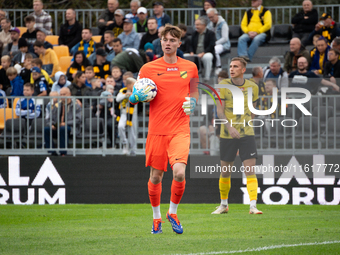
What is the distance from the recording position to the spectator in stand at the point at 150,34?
15.3 metres

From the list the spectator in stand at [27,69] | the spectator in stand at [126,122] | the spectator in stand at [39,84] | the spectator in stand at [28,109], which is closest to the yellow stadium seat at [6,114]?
the spectator in stand at [28,109]

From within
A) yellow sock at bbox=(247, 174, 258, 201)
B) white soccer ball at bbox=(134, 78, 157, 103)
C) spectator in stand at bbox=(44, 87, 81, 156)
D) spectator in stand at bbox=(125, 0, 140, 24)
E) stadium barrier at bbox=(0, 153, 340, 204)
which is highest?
spectator in stand at bbox=(125, 0, 140, 24)

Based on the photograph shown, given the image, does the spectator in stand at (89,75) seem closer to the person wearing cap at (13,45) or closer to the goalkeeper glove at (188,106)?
the person wearing cap at (13,45)

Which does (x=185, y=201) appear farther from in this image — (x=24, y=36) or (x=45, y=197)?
(x=24, y=36)

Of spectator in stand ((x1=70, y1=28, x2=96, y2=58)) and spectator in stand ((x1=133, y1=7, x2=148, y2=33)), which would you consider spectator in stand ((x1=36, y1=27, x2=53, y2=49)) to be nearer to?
spectator in stand ((x1=70, y1=28, x2=96, y2=58))

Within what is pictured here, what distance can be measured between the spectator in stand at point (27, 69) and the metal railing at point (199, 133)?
2.22 m

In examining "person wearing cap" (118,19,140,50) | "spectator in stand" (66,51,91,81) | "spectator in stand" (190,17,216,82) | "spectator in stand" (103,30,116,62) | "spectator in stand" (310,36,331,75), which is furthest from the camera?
"person wearing cap" (118,19,140,50)

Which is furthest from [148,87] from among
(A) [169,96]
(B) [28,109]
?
(B) [28,109]

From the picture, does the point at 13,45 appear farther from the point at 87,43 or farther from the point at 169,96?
the point at 169,96

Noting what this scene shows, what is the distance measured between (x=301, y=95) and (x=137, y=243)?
22.0 feet

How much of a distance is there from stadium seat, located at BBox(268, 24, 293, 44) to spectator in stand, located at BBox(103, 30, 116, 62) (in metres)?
4.96

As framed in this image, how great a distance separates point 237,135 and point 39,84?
21.1 ft

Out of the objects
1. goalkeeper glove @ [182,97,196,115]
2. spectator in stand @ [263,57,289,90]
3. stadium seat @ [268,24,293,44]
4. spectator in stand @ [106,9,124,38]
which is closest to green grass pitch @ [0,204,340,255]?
goalkeeper glove @ [182,97,196,115]

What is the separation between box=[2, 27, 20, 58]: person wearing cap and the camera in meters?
16.3
